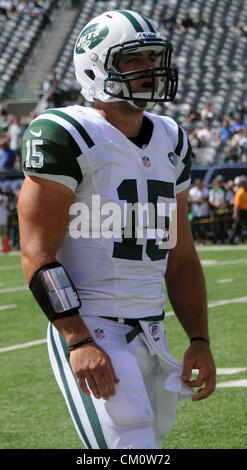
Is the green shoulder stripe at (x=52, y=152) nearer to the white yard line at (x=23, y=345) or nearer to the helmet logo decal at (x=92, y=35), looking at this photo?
the helmet logo decal at (x=92, y=35)

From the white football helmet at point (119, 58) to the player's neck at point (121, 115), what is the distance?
3 centimetres

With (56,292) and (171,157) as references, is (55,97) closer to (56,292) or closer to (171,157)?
(171,157)

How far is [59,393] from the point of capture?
6.15 metres

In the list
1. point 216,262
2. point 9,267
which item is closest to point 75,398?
point 216,262

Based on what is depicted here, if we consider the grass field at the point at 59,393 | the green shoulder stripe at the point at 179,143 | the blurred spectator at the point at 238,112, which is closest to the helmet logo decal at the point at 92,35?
the green shoulder stripe at the point at 179,143

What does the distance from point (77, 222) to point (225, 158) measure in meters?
17.4

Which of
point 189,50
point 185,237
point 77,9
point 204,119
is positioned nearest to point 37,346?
point 185,237

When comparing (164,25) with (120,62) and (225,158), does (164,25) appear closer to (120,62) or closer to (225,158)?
(225,158)

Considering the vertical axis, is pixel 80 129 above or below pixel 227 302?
above

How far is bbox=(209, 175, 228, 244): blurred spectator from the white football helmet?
1565 centimetres

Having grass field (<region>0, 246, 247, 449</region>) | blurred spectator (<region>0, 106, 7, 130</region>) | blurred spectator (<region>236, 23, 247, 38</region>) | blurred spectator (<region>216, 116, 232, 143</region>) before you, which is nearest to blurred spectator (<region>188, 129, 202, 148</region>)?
blurred spectator (<region>216, 116, 232, 143</region>)

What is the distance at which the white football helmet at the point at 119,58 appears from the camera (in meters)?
2.74

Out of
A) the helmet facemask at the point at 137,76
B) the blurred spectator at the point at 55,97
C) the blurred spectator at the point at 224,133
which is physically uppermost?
the helmet facemask at the point at 137,76

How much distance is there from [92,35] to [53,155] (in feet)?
1.54
